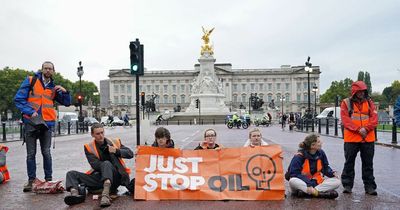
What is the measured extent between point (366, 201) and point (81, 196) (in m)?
4.24

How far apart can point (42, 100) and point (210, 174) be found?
10.6 ft

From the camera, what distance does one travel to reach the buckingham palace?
496 ft

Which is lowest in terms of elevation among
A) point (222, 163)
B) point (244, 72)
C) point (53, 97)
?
point (222, 163)

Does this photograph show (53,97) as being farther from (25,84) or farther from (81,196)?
(81,196)

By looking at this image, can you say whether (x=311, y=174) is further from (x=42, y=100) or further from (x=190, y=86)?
(x=190, y=86)

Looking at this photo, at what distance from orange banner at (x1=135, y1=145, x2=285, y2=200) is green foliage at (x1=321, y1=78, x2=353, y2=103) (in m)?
158

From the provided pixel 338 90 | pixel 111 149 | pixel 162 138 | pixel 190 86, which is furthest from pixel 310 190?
pixel 338 90

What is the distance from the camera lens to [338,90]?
165 meters

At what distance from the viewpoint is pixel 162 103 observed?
6122 inches

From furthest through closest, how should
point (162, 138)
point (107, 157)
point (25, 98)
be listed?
1. point (25, 98)
2. point (162, 138)
3. point (107, 157)

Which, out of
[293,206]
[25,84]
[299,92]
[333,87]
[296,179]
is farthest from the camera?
[333,87]

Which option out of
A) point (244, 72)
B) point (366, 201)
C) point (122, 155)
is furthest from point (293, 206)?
point (244, 72)

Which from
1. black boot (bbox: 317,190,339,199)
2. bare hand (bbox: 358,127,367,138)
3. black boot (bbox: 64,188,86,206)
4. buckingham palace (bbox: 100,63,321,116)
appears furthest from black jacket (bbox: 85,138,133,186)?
buckingham palace (bbox: 100,63,321,116)

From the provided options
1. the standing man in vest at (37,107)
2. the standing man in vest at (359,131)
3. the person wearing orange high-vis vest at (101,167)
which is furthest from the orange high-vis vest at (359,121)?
the standing man in vest at (37,107)
